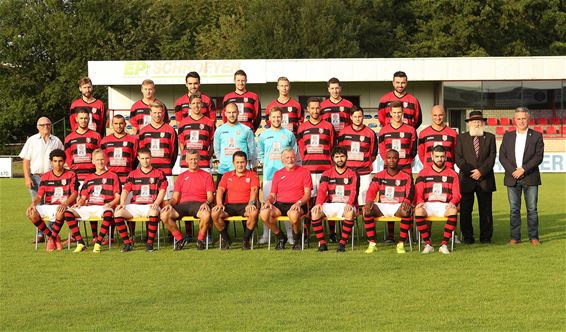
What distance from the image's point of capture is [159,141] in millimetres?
11078

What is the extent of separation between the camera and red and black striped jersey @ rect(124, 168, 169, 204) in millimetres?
10672

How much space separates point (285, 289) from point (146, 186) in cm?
337

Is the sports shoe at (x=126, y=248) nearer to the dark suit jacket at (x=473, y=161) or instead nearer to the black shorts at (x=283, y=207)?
the black shorts at (x=283, y=207)

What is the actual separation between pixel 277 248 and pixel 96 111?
310 centimetres

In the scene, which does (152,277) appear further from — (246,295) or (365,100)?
(365,100)

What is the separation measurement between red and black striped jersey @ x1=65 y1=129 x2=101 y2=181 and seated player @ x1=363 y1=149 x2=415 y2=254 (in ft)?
11.5

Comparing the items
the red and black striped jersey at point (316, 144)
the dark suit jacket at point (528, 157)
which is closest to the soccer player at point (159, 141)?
the red and black striped jersey at point (316, 144)

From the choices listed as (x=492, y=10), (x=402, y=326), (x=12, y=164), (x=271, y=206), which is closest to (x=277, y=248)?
(x=271, y=206)

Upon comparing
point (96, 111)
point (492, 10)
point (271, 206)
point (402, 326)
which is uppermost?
point (492, 10)

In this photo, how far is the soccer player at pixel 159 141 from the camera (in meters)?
11.1

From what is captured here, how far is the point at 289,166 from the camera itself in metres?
10.5

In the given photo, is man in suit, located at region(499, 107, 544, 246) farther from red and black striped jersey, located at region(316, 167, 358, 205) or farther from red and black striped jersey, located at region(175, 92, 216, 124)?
red and black striped jersey, located at region(175, 92, 216, 124)

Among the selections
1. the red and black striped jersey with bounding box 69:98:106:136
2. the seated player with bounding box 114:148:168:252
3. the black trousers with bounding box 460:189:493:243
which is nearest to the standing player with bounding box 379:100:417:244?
the black trousers with bounding box 460:189:493:243

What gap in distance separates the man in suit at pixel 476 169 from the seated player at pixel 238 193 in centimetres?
248
